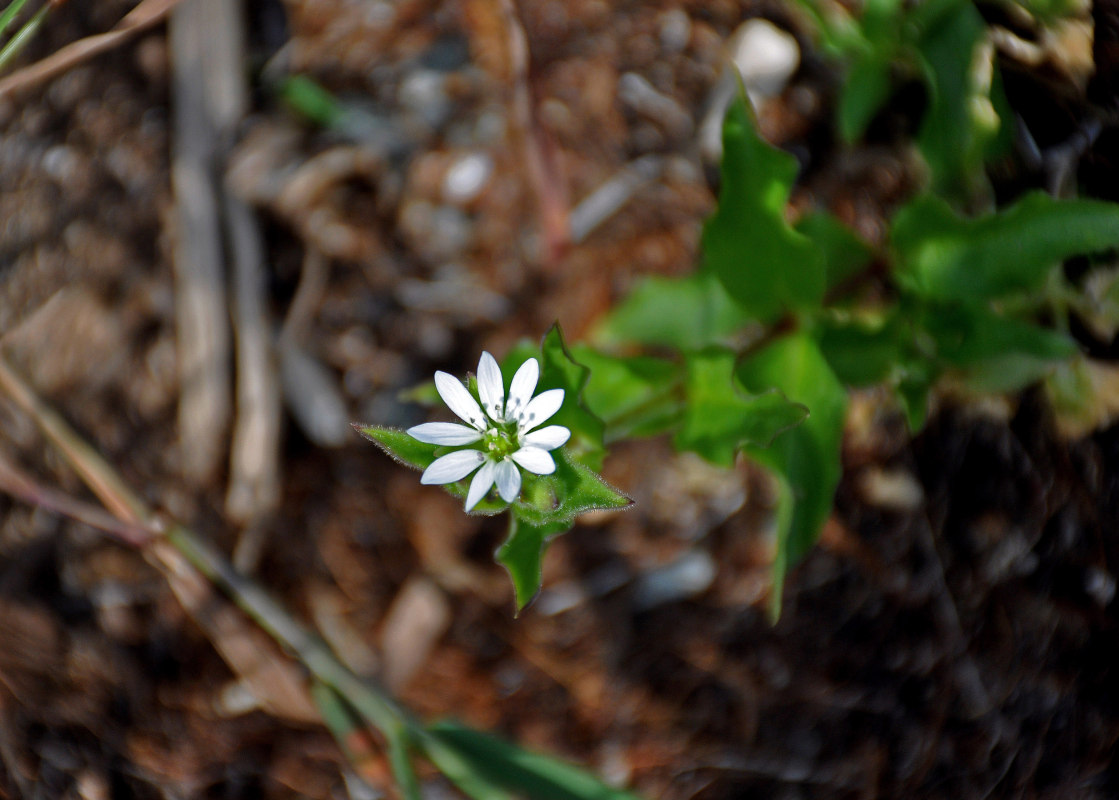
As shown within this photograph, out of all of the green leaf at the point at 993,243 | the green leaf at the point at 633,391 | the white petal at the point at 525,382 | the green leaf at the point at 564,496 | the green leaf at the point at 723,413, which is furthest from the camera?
the green leaf at the point at 633,391

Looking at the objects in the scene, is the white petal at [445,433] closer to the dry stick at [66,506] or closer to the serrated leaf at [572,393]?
the serrated leaf at [572,393]

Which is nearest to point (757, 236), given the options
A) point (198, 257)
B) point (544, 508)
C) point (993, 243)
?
point (993, 243)

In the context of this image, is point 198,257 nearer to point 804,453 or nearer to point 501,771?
point 501,771

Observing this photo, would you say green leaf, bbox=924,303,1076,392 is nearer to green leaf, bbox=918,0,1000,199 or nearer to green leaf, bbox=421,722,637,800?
green leaf, bbox=918,0,1000,199

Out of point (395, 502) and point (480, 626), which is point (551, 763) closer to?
point (480, 626)

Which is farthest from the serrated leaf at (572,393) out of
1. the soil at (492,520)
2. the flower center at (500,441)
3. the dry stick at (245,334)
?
the dry stick at (245,334)

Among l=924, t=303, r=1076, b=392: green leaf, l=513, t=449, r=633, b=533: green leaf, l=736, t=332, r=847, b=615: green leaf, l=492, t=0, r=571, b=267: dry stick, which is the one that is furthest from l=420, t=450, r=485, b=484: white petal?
l=924, t=303, r=1076, b=392: green leaf

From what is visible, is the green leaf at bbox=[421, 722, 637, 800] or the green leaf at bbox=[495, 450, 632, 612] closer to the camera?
the green leaf at bbox=[495, 450, 632, 612]
